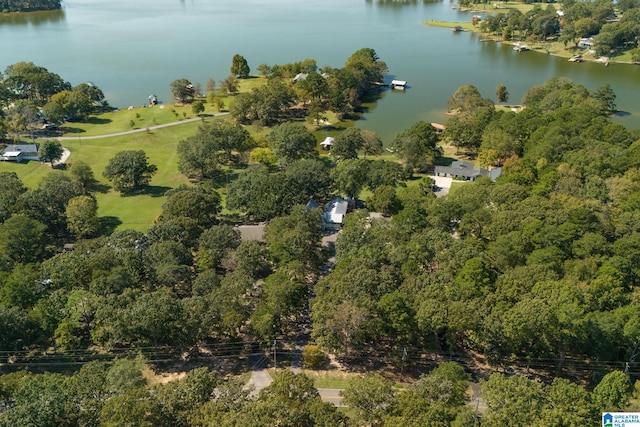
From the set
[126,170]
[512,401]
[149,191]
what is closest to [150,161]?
[149,191]

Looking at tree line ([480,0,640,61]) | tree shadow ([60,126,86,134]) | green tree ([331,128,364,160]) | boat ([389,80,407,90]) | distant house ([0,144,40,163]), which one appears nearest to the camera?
green tree ([331,128,364,160])

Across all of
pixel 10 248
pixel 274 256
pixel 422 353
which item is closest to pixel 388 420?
pixel 422 353

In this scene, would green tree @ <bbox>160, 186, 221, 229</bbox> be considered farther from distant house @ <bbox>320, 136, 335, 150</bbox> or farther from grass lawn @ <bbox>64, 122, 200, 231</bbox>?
distant house @ <bbox>320, 136, 335, 150</bbox>

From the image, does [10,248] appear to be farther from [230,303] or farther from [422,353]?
[422,353]

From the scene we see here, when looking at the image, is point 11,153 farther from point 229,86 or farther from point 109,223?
point 229,86

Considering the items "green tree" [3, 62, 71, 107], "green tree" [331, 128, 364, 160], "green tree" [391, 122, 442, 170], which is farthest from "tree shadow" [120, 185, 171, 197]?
"green tree" [3, 62, 71, 107]

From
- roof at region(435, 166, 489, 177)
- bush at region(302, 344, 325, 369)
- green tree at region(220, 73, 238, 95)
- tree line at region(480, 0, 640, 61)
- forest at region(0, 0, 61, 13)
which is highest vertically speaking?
forest at region(0, 0, 61, 13)

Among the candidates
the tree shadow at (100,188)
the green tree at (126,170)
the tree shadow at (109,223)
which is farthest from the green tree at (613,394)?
the tree shadow at (100,188)

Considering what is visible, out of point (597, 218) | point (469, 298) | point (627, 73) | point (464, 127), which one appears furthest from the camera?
point (627, 73)
